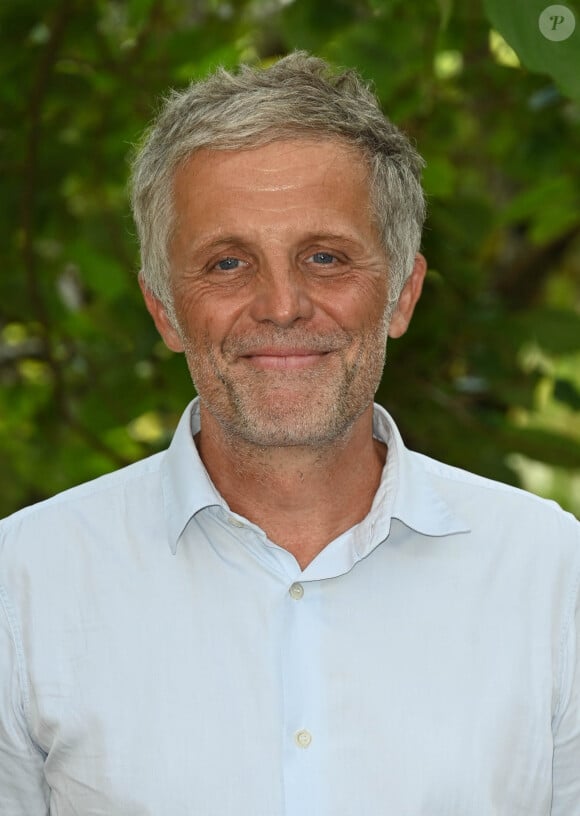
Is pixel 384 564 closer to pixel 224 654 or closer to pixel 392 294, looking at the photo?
pixel 224 654

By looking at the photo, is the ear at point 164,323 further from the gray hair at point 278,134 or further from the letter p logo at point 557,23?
the letter p logo at point 557,23

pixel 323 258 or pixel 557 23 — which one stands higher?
pixel 557 23

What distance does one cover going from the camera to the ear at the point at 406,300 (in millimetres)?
2146

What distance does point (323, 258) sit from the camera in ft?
6.40

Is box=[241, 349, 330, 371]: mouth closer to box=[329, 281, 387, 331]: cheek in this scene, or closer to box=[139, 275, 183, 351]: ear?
box=[329, 281, 387, 331]: cheek

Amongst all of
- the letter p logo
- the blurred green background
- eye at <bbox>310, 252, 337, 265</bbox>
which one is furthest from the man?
the blurred green background

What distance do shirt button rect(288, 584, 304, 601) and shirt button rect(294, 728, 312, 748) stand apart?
0.19 metres

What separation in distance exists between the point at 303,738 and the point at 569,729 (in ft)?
1.36

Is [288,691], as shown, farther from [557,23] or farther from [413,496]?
[557,23]

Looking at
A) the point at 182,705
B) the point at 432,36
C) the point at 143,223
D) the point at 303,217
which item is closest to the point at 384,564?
the point at 182,705

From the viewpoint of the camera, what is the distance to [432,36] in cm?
299

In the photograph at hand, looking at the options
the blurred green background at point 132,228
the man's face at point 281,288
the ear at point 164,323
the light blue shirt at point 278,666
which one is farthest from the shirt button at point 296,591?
the blurred green background at point 132,228

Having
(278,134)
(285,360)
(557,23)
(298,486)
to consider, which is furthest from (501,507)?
(557,23)

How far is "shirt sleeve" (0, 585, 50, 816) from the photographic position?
185 centimetres
